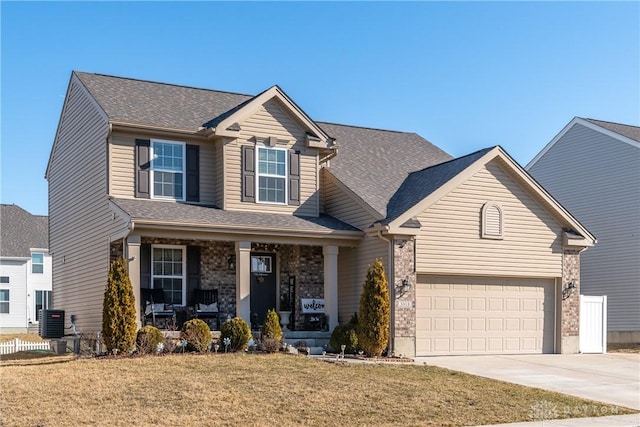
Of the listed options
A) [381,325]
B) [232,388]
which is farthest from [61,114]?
[232,388]

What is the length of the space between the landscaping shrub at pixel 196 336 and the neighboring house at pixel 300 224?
2162 mm

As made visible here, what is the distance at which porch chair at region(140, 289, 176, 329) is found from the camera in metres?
19.9

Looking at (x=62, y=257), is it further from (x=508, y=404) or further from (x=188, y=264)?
(x=508, y=404)

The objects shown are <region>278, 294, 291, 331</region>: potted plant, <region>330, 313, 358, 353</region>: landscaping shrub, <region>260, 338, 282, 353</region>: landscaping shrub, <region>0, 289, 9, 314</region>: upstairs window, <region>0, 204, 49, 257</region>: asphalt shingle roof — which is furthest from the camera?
<region>0, 204, 49, 257</region>: asphalt shingle roof

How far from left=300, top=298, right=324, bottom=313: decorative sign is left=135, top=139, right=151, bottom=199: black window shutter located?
525cm

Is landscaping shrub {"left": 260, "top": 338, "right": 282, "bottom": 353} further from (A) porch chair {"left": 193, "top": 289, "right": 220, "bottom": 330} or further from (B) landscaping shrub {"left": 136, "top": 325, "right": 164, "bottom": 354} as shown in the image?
(A) porch chair {"left": 193, "top": 289, "right": 220, "bottom": 330}

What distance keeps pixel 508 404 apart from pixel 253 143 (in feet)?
36.7

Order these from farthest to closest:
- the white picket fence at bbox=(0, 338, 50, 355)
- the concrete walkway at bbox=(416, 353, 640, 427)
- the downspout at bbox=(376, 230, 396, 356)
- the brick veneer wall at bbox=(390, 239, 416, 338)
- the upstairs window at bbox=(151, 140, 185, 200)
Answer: the white picket fence at bbox=(0, 338, 50, 355), the upstairs window at bbox=(151, 140, 185, 200), the brick veneer wall at bbox=(390, 239, 416, 338), the downspout at bbox=(376, 230, 396, 356), the concrete walkway at bbox=(416, 353, 640, 427)

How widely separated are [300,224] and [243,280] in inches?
93.4

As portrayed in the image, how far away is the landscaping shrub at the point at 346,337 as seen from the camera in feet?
64.5

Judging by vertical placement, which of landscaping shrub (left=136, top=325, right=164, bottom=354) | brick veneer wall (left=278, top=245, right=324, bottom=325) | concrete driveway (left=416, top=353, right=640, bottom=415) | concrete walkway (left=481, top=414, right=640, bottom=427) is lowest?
concrete driveway (left=416, top=353, right=640, bottom=415)

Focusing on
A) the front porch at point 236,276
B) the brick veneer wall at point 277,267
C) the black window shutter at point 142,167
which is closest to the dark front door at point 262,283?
the front porch at point 236,276

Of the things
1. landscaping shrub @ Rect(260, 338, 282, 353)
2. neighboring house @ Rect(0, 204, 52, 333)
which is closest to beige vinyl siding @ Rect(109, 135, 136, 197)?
landscaping shrub @ Rect(260, 338, 282, 353)

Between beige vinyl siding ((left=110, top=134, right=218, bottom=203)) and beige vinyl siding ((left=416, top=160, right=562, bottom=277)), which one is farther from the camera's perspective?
beige vinyl siding ((left=416, top=160, right=562, bottom=277))
